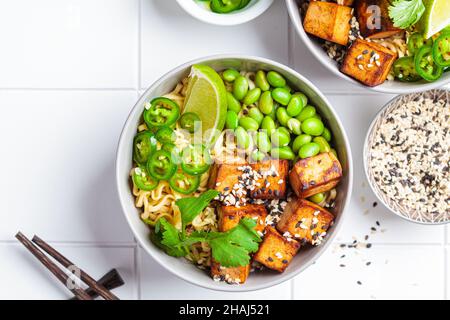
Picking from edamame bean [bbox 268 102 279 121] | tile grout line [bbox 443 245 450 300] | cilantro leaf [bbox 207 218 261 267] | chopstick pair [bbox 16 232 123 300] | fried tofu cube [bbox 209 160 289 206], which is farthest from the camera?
tile grout line [bbox 443 245 450 300]

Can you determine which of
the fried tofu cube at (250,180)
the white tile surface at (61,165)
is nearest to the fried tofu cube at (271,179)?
the fried tofu cube at (250,180)

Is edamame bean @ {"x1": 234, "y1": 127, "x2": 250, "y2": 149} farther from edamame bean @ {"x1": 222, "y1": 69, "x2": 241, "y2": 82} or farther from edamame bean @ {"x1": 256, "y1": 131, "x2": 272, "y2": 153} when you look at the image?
edamame bean @ {"x1": 222, "y1": 69, "x2": 241, "y2": 82}

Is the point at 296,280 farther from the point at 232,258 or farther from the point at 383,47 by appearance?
the point at 383,47

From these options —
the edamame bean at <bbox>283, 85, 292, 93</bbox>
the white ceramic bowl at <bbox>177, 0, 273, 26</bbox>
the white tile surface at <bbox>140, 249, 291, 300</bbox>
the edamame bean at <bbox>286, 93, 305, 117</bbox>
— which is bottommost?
the white tile surface at <bbox>140, 249, 291, 300</bbox>

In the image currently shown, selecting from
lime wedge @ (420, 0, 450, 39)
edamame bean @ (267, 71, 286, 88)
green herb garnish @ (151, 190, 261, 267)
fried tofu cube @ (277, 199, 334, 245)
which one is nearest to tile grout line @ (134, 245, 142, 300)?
green herb garnish @ (151, 190, 261, 267)

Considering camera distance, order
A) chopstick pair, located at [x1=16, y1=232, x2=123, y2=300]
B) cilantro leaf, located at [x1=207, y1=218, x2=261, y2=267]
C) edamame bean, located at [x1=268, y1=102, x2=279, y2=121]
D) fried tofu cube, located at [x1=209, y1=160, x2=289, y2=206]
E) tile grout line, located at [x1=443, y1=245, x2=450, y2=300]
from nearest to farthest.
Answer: cilantro leaf, located at [x1=207, y1=218, x2=261, y2=267] → fried tofu cube, located at [x1=209, y1=160, x2=289, y2=206] → edamame bean, located at [x1=268, y1=102, x2=279, y2=121] → chopstick pair, located at [x1=16, y1=232, x2=123, y2=300] → tile grout line, located at [x1=443, y1=245, x2=450, y2=300]

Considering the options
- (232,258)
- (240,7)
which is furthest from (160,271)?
(240,7)
